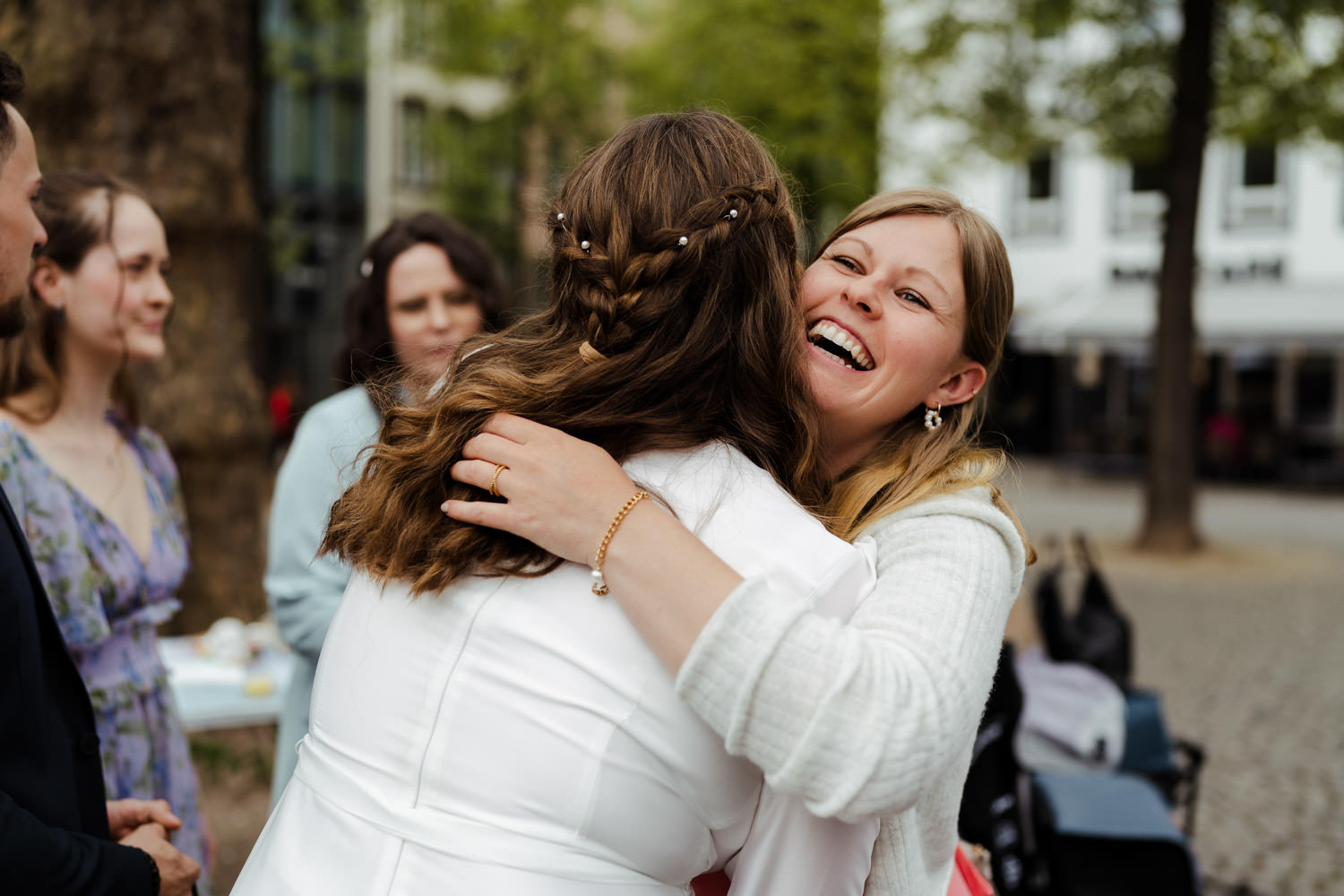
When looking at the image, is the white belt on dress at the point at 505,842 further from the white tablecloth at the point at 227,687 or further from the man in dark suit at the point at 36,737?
the white tablecloth at the point at 227,687

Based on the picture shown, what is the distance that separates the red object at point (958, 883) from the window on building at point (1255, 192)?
78.5 feet

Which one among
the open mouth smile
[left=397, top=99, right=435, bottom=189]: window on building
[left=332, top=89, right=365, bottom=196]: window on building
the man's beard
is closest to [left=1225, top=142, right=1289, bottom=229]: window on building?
[left=397, top=99, right=435, bottom=189]: window on building

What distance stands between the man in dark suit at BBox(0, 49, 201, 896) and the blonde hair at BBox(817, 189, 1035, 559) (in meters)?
1.13

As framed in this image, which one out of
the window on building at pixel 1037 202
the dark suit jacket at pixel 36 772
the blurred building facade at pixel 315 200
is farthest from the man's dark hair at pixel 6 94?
the window on building at pixel 1037 202

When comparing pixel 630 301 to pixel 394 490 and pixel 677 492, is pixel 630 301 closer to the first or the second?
pixel 677 492

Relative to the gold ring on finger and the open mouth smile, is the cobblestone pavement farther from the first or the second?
the gold ring on finger

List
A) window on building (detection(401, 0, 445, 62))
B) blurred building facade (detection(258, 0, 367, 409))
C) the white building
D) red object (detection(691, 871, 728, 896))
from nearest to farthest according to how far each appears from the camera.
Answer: red object (detection(691, 871, 728, 896)) → window on building (detection(401, 0, 445, 62)) → blurred building facade (detection(258, 0, 367, 409)) → the white building

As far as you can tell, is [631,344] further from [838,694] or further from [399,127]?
[399,127]

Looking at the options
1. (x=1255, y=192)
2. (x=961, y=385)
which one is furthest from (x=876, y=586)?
(x=1255, y=192)

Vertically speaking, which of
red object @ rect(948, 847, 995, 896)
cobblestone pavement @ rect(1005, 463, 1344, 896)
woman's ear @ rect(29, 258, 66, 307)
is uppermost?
woman's ear @ rect(29, 258, 66, 307)

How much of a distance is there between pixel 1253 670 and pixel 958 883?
668 cm

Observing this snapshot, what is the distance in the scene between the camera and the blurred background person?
2688 millimetres

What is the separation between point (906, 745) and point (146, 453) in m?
2.21

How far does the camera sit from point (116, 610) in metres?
2.39
